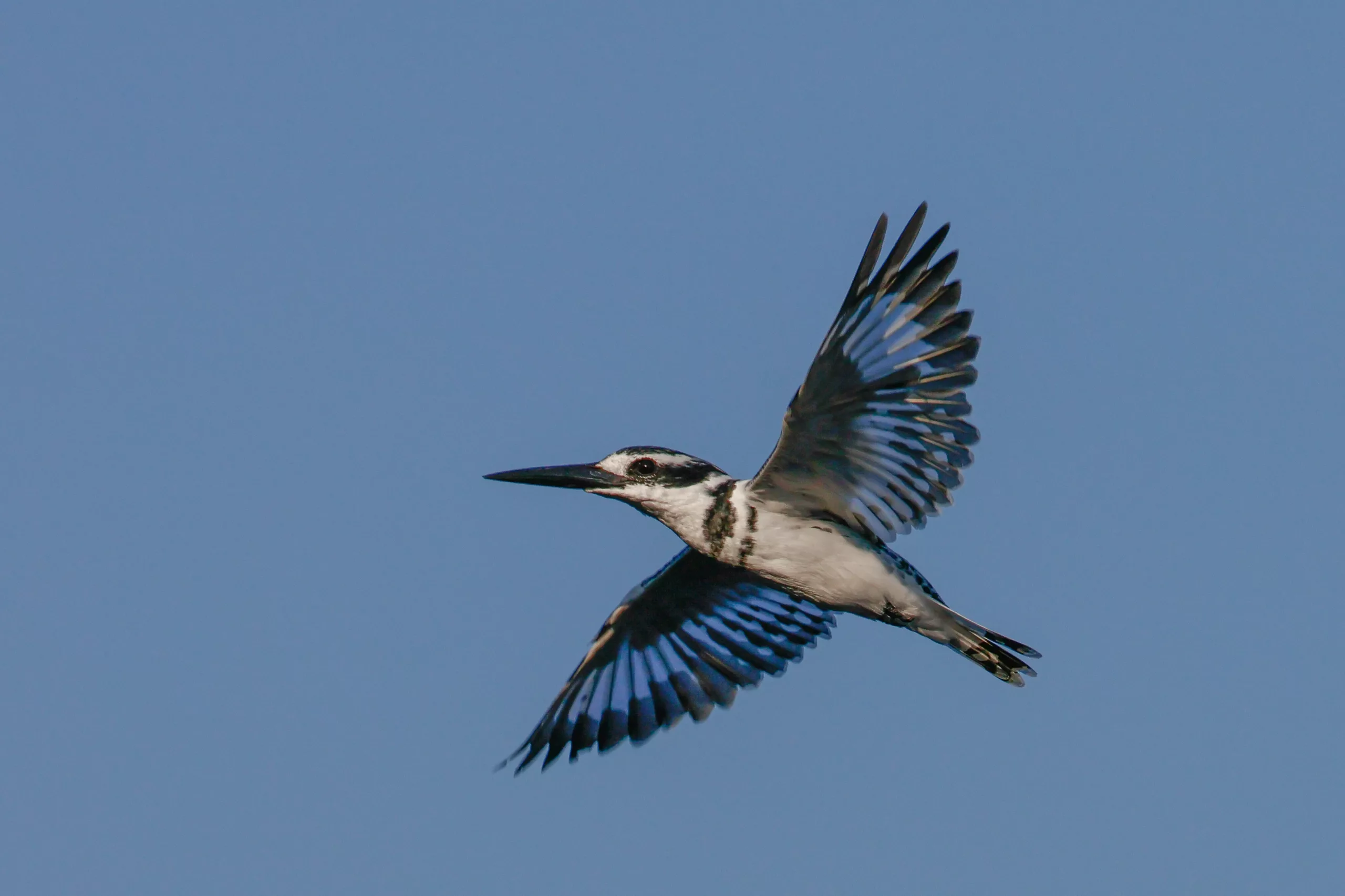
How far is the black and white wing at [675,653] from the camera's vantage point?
1113 cm

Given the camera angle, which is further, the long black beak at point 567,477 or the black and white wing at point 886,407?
the long black beak at point 567,477

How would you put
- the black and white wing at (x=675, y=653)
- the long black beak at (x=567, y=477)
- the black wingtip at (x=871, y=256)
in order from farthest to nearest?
the black and white wing at (x=675, y=653), the long black beak at (x=567, y=477), the black wingtip at (x=871, y=256)

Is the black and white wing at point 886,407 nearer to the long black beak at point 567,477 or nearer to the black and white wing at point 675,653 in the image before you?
the long black beak at point 567,477

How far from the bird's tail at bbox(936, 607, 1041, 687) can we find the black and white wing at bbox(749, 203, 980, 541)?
76 centimetres

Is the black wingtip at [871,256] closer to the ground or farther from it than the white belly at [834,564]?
farther from it

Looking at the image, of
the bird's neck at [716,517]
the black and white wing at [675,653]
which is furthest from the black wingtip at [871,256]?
the black and white wing at [675,653]

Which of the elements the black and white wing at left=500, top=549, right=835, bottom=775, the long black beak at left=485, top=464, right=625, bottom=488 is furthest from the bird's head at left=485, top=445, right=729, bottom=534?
the black and white wing at left=500, top=549, right=835, bottom=775

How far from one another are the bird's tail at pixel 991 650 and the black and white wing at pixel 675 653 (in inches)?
66.1

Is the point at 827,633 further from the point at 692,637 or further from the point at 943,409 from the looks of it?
the point at 943,409

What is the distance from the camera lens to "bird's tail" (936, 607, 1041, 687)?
9461 millimetres

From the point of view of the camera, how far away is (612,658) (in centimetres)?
1145

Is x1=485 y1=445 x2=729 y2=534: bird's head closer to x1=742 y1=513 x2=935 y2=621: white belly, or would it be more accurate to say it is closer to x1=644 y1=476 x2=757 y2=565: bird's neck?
x1=644 y1=476 x2=757 y2=565: bird's neck

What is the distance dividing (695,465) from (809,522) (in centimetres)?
77

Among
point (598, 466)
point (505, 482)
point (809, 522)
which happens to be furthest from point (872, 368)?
point (505, 482)
